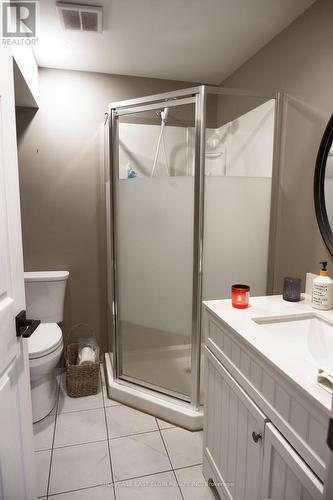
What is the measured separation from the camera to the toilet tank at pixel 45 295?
219 cm

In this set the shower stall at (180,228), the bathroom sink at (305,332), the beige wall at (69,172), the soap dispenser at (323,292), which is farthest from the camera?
the beige wall at (69,172)

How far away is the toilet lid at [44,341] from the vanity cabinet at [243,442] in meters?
1.03

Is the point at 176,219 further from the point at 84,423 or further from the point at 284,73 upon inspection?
the point at 84,423

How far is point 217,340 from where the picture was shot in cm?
131

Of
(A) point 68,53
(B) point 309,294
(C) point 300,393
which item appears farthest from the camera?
(A) point 68,53

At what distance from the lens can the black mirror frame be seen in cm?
139

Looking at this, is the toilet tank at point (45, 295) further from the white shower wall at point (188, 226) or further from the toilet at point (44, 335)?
the white shower wall at point (188, 226)

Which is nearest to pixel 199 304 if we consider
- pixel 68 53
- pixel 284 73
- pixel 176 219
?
pixel 176 219

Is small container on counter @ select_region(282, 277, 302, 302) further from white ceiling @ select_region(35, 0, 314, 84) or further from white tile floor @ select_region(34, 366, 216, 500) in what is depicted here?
white ceiling @ select_region(35, 0, 314, 84)

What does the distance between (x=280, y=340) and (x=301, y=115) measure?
1.16 meters

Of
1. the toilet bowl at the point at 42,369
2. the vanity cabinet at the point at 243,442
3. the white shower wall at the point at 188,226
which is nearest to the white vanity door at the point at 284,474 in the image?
the vanity cabinet at the point at 243,442

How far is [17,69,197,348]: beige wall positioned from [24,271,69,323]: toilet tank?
0.17 metres

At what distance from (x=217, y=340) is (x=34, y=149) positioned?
1.93m
